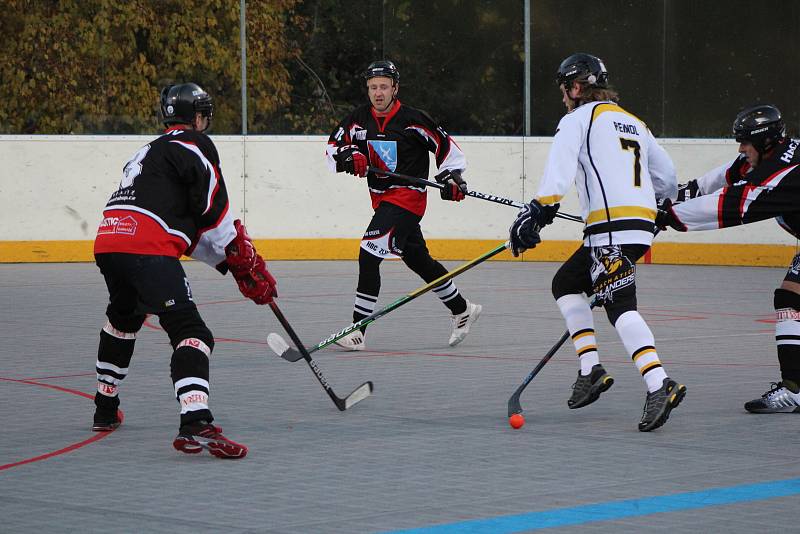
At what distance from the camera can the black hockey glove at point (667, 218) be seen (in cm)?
595

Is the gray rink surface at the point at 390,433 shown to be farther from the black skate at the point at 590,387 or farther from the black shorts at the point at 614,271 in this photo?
the black shorts at the point at 614,271

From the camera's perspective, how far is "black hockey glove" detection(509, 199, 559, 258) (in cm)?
575

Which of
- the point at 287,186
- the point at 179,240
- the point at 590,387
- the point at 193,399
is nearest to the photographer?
the point at 193,399

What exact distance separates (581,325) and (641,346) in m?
0.48

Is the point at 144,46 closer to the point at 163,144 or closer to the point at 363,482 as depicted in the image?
the point at 163,144

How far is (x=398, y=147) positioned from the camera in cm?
875

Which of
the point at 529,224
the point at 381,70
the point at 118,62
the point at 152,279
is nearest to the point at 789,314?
the point at 529,224

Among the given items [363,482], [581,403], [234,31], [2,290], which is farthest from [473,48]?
[363,482]

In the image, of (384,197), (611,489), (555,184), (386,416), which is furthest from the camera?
(384,197)

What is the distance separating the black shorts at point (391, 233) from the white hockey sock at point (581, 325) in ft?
7.99

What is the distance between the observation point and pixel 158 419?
604cm

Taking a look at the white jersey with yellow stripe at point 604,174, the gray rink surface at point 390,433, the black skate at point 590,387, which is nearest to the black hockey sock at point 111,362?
the gray rink surface at point 390,433

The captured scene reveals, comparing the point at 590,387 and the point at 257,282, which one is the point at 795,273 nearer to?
the point at 590,387

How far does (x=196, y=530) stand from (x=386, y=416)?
2.09 metres
